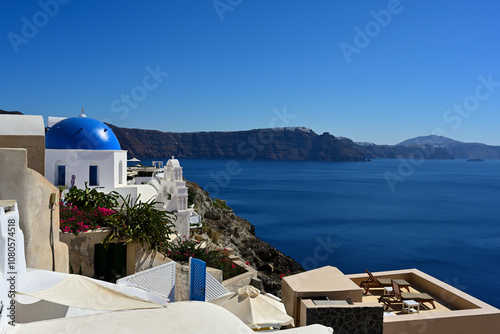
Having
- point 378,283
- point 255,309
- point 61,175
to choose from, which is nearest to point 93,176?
point 61,175

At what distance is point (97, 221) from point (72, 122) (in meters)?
9.05

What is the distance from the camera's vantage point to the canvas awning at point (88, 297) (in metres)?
6.86

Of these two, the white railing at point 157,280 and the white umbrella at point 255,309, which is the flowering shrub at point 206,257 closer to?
the white railing at point 157,280

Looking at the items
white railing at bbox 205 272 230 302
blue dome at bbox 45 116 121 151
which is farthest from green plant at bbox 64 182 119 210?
blue dome at bbox 45 116 121 151

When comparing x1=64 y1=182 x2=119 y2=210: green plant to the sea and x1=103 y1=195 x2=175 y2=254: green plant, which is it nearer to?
x1=103 y1=195 x2=175 y2=254: green plant

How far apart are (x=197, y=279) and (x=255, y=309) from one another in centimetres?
303

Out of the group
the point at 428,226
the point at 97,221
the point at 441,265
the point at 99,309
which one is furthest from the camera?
the point at 428,226

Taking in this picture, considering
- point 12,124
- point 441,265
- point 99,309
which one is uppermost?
point 12,124

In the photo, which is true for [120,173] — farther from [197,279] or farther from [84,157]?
[197,279]

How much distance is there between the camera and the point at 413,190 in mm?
103875

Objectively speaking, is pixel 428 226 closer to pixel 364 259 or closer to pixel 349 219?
pixel 349 219

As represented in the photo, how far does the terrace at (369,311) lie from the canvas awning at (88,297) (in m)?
3.52

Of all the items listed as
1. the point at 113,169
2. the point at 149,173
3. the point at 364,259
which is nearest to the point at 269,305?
the point at 113,169

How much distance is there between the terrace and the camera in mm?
8102
